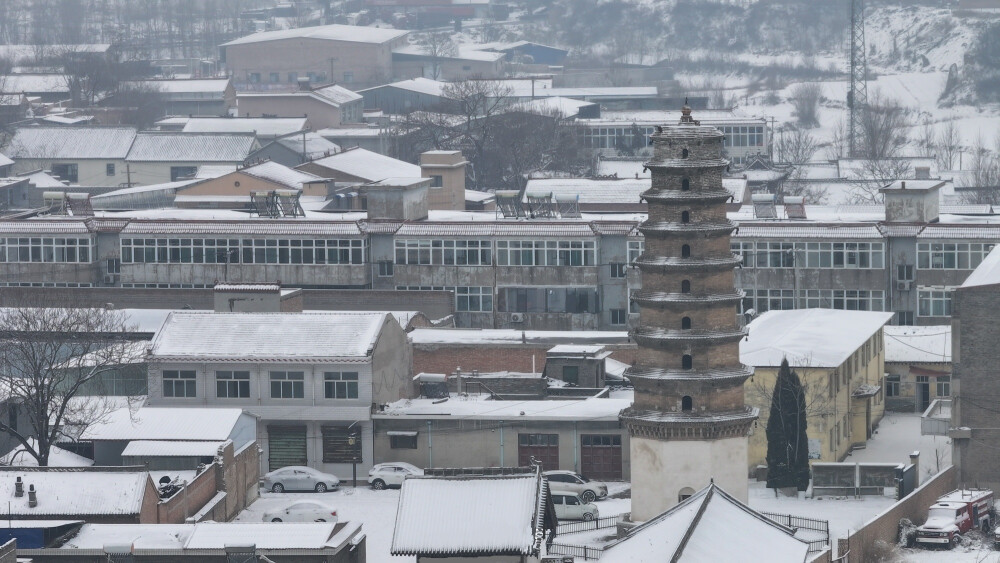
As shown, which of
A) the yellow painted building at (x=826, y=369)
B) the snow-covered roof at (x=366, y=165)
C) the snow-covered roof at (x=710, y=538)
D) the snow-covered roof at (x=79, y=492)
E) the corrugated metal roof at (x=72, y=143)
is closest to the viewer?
the snow-covered roof at (x=710, y=538)

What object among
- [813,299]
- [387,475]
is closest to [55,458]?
[387,475]

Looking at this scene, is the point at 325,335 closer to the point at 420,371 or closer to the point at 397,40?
the point at 420,371

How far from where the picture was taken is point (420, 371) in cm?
6775

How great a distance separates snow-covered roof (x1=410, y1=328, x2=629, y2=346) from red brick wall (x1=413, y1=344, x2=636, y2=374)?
25cm

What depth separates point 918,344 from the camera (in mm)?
71062

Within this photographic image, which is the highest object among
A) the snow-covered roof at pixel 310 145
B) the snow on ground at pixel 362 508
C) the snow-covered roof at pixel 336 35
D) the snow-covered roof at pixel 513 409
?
the snow-covered roof at pixel 336 35

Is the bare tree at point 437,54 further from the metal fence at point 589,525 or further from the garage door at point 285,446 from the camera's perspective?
the metal fence at point 589,525

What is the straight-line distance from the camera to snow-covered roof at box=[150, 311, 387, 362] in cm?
6097

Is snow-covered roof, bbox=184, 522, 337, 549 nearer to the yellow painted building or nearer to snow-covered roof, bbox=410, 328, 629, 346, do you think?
the yellow painted building

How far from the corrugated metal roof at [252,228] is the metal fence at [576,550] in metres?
31.8

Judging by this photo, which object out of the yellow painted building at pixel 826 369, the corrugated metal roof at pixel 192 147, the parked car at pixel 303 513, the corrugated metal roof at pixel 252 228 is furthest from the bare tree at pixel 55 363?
the corrugated metal roof at pixel 192 147

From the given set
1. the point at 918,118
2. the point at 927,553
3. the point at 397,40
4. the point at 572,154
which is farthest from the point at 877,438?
the point at 397,40

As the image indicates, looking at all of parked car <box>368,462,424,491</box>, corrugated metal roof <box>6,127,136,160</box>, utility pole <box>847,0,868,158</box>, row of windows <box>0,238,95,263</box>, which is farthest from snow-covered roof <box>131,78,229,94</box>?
parked car <box>368,462,424,491</box>

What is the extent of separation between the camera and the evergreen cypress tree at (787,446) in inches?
2266
